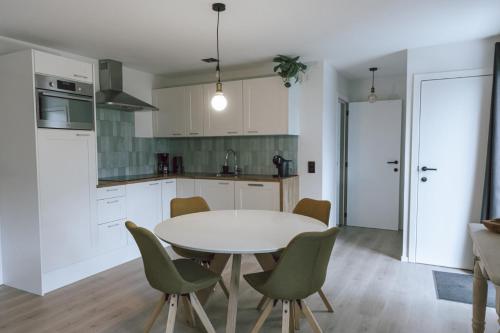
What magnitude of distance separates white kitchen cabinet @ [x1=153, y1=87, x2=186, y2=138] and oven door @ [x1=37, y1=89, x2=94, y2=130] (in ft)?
5.00

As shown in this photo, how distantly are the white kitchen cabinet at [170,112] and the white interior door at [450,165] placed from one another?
3.07 m

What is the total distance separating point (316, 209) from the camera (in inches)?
112

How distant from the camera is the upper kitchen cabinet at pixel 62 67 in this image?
299 centimetres

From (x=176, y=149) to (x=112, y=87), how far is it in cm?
152

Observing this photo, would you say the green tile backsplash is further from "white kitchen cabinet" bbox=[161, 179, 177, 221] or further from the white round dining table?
the white round dining table

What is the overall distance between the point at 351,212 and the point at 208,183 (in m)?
2.50

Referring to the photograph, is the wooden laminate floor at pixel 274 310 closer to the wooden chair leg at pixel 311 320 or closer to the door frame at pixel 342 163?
the wooden chair leg at pixel 311 320

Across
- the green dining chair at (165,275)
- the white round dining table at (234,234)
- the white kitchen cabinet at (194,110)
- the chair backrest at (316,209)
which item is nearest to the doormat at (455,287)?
the chair backrest at (316,209)

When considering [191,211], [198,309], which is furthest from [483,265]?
[191,211]

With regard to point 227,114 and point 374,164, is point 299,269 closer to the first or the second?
point 227,114

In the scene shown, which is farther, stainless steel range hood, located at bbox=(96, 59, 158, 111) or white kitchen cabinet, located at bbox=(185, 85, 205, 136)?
white kitchen cabinet, located at bbox=(185, 85, 205, 136)

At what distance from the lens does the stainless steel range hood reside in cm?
393

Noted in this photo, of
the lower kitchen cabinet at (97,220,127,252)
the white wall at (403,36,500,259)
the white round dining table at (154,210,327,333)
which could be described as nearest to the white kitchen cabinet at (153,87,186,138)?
the lower kitchen cabinet at (97,220,127,252)

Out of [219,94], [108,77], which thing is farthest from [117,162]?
[219,94]
